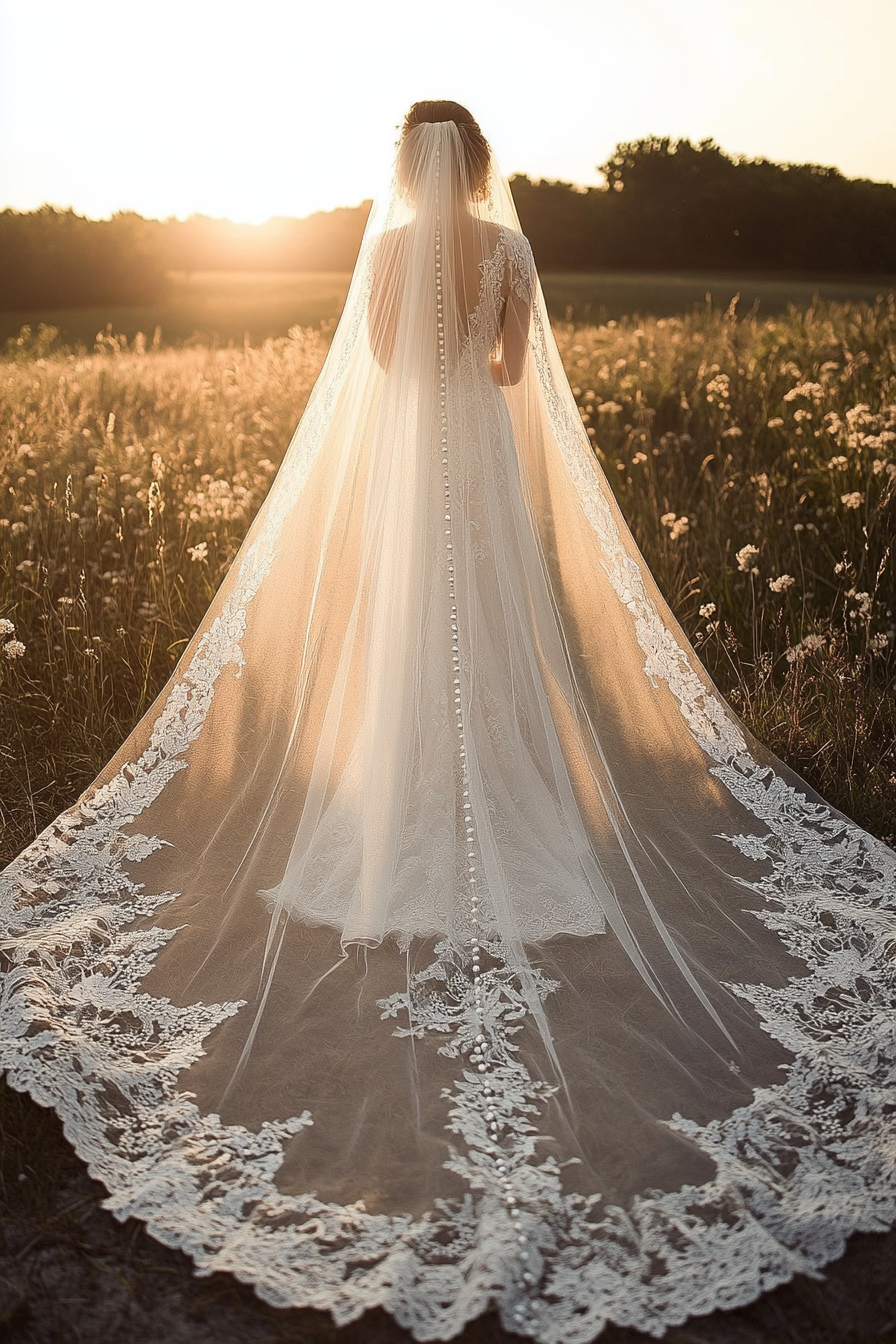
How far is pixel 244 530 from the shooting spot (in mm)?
5180

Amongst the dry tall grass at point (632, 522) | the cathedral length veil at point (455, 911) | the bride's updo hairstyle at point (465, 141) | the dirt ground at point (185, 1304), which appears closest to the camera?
the dirt ground at point (185, 1304)

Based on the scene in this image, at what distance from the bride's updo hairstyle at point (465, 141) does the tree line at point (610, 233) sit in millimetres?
7009

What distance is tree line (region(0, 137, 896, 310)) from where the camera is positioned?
986 cm

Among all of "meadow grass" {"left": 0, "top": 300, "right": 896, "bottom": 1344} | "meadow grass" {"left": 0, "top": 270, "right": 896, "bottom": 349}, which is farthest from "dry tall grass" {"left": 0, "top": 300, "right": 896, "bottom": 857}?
"meadow grass" {"left": 0, "top": 270, "right": 896, "bottom": 349}

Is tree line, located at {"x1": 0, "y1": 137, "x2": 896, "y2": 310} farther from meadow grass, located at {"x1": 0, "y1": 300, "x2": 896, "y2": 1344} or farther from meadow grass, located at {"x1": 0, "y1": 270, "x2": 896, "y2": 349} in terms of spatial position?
meadow grass, located at {"x1": 0, "y1": 300, "x2": 896, "y2": 1344}

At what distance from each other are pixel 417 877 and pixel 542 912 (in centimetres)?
35

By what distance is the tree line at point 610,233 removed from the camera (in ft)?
32.3

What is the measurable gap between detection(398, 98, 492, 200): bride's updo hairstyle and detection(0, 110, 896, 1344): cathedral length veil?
0.02 metres

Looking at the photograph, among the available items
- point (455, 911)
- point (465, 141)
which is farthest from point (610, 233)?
point (455, 911)

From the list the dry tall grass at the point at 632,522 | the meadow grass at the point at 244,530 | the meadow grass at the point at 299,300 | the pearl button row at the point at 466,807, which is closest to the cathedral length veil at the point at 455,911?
the pearl button row at the point at 466,807

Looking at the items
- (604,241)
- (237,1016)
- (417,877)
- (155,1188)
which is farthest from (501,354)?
(604,241)

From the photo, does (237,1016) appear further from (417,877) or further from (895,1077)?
(895,1077)

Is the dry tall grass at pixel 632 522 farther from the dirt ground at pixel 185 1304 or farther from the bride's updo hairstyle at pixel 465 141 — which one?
the bride's updo hairstyle at pixel 465 141

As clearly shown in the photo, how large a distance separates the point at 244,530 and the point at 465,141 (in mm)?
2733
